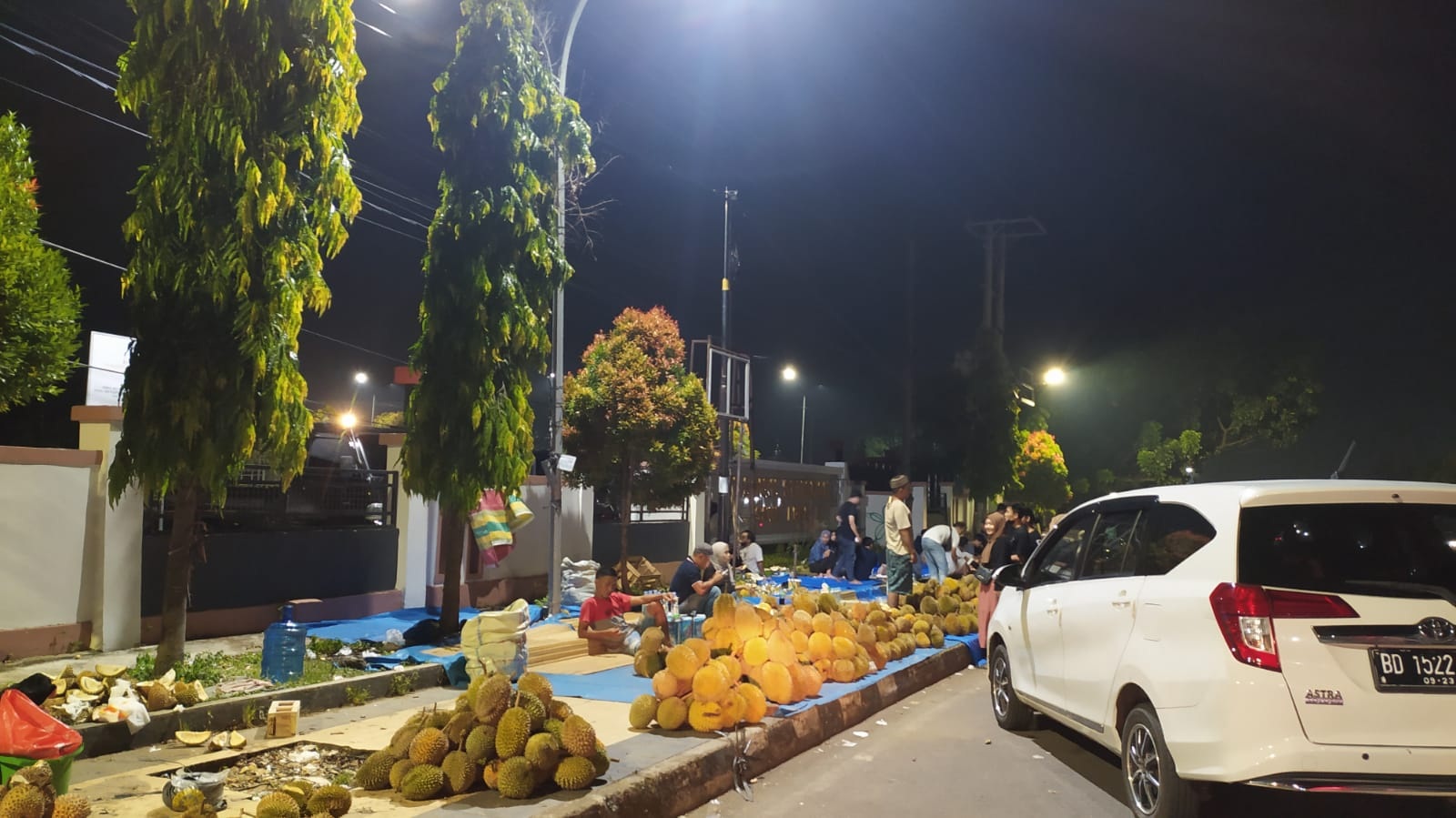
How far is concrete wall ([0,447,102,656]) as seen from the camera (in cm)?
911

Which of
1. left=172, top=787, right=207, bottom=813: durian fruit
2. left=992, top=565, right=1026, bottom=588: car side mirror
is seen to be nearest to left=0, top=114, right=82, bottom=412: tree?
left=172, top=787, right=207, bottom=813: durian fruit

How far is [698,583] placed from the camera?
36.2ft

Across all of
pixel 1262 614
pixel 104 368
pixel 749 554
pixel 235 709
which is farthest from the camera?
pixel 104 368

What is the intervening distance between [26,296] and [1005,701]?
10645 millimetres

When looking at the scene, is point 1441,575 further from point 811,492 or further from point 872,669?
point 811,492

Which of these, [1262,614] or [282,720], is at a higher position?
[1262,614]

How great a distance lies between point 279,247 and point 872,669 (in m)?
6.53

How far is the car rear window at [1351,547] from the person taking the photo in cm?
452

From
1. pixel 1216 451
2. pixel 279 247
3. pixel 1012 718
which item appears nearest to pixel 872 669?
pixel 1012 718

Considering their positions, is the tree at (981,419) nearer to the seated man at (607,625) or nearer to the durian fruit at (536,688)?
the seated man at (607,625)

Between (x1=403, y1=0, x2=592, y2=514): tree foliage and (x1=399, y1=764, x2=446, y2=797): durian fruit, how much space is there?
606 centimetres

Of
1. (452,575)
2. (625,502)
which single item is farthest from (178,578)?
(625,502)

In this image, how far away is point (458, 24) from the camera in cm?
1168

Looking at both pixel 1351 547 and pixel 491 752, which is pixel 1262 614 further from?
pixel 491 752
